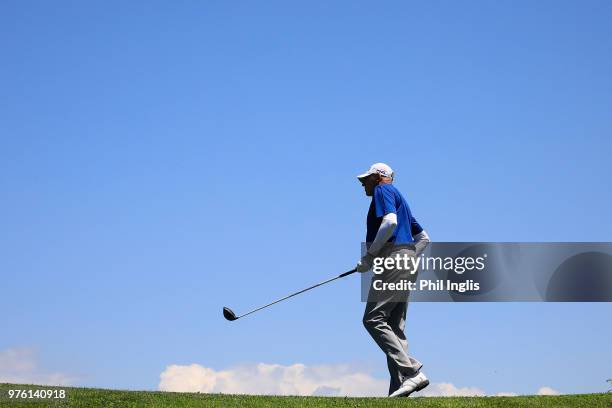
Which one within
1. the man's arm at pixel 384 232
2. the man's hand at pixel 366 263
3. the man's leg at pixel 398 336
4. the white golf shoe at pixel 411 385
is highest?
the man's arm at pixel 384 232

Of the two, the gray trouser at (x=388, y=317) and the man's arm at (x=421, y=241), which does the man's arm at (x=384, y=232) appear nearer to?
the gray trouser at (x=388, y=317)

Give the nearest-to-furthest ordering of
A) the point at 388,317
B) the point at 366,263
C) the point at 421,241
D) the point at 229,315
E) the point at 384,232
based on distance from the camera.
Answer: the point at 384,232, the point at 366,263, the point at 388,317, the point at 421,241, the point at 229,315

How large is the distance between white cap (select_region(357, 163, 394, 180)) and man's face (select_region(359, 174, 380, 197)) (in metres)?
0.05

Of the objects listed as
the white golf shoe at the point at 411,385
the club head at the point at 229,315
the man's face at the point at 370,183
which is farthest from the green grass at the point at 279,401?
the man's face at the point at 370,183

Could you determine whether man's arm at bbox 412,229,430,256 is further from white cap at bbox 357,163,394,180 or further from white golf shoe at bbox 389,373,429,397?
white golf shoe at bbox 389,373,429,397

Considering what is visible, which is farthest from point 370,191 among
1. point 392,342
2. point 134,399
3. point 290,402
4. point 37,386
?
point 37,386

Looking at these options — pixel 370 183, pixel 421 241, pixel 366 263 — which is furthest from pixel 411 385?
pixel 370 183

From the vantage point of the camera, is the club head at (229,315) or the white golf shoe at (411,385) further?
the club head at (229,315)

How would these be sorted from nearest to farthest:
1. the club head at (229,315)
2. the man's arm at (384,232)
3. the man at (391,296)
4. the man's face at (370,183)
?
the man's arm at (384,232)
the man at (391,296)
the man's face at (370,183)
the club head at (229,315)

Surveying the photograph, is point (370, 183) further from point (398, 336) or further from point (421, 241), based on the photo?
point (398, 336)

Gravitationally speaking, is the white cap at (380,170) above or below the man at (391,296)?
above

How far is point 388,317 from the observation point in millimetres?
14484

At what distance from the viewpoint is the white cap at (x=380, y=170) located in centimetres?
1480

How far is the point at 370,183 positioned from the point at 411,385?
3082 mm
